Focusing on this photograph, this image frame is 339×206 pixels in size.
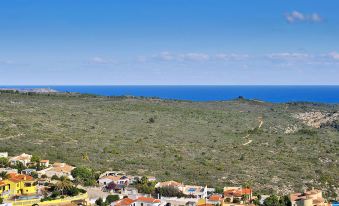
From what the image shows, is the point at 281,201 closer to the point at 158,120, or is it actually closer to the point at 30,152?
the point at 30,152

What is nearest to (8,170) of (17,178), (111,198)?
(17,178)

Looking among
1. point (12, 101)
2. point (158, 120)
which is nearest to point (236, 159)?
point (158, 120)

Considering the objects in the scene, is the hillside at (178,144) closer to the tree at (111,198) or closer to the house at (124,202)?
the tree at (111,198)

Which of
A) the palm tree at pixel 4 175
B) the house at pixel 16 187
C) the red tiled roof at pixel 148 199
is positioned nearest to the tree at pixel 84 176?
the house at pixel 16 187

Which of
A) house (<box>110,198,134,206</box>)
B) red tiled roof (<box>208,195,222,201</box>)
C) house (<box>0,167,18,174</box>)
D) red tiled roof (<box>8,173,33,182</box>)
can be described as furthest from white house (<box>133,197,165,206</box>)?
house (<box>0,167,18,174</box>)

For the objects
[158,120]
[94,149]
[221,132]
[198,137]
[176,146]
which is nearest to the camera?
[94,149]

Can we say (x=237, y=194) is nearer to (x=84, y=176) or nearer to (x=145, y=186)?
(x=145, y=186)
